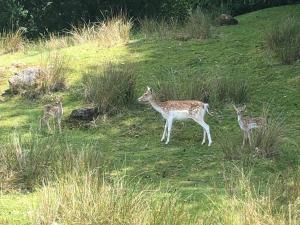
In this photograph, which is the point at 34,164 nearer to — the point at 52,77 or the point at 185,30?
the point at 52,77

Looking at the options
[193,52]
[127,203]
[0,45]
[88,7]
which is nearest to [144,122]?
[193,52]

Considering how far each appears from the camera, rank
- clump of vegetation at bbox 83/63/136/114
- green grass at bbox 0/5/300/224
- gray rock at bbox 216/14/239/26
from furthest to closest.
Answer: gray rock at bbox 216/14/239/26
clump of vegetation at bbox 83/63/136/114
green grass at bbox 0/5/300/224

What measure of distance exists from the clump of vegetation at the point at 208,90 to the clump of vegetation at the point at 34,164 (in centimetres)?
426

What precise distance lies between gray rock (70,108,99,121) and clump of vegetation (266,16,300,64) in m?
4.96

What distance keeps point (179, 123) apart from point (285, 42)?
4.29 metres

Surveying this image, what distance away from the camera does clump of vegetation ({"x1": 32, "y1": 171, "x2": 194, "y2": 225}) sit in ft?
18.9

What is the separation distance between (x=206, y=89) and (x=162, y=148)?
8.78 ft

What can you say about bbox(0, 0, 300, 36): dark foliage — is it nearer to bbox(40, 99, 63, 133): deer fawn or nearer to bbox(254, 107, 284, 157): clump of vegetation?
bbox(40, 99, 63, 133): deer fawn

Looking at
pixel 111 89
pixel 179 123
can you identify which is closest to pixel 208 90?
pixel 179 123

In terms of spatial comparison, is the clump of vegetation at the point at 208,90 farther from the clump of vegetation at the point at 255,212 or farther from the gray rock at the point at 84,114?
the clump of vegetation at the point at 255,212

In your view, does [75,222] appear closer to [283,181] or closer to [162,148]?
[283,181]

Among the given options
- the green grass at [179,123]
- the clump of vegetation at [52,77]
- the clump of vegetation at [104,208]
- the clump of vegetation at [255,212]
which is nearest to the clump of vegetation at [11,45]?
the green grass at [179,123]

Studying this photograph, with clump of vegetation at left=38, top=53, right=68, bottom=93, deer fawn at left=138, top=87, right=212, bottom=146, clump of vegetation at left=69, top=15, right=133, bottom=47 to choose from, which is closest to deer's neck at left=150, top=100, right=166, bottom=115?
deer fawn at left=138, top=87, right=212, bottom=146

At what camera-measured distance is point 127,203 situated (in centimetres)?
591
